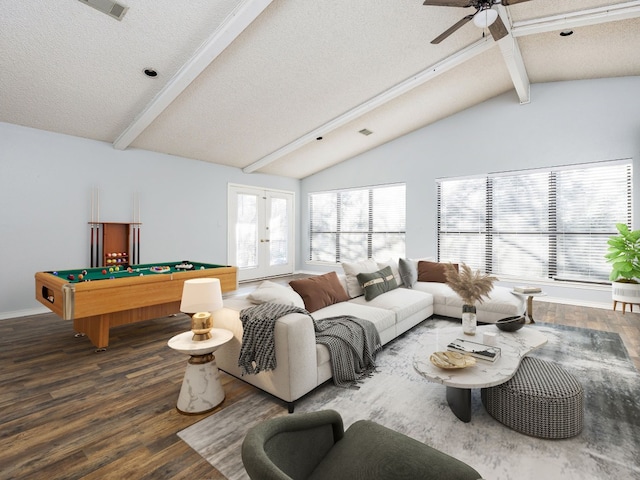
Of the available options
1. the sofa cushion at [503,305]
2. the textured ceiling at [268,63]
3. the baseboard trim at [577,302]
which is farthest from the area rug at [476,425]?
the textured ceiling at [268,63]

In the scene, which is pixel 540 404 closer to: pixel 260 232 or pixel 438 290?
Result: pixel 438 290

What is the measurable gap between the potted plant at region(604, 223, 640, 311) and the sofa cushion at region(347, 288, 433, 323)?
265 cm

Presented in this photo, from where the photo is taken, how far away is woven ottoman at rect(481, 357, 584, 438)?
184cm

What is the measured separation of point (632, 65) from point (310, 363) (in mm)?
5869

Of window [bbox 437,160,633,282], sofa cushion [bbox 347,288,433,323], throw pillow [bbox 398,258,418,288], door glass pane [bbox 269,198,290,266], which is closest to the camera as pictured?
sofa cushion [bbox 347,288,433,323]

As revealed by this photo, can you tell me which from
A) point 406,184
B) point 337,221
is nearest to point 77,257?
point 337,221

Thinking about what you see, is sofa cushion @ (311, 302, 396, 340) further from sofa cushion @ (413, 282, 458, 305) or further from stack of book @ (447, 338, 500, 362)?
sofa cushion @ (413, 282, 458, 305)

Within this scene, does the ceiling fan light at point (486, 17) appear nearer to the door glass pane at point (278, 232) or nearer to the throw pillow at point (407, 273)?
the throw pillow at point (407, 273)

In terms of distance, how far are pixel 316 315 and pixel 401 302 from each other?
3.59 ft

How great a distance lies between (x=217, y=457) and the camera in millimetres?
1720

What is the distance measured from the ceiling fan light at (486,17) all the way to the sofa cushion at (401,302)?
2745 millimetres

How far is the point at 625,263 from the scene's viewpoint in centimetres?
423

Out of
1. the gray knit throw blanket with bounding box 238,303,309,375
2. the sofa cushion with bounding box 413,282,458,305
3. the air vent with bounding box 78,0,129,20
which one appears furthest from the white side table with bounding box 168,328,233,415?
the sofa cushion with bounding box 413,282,458,305

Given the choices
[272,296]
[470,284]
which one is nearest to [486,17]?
[470,284]
